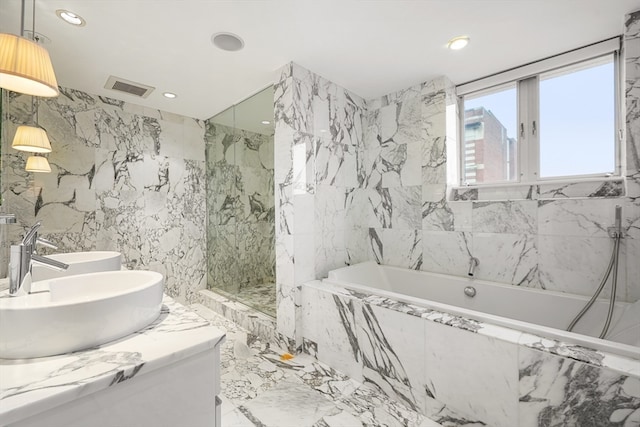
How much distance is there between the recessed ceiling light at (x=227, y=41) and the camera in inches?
73.8

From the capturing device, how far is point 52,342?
76 cm

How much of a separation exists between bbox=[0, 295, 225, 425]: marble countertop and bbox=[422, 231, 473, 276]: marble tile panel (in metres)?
2.11

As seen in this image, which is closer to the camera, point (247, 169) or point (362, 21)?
point (362, 21)

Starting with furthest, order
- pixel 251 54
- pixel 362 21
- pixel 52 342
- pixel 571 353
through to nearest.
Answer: pixel 251 54
pixel 362 21
pixel 571 353
pixel 52 342

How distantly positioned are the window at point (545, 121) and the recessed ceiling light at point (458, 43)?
623 millimetres

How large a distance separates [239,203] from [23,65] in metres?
2.51

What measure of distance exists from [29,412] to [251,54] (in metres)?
2.21

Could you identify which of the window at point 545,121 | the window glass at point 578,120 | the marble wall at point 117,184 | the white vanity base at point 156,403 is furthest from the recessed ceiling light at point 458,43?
the marble wall at point 117,184

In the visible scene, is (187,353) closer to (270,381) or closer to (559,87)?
(270,381)

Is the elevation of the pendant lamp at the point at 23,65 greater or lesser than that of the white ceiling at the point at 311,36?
lesser

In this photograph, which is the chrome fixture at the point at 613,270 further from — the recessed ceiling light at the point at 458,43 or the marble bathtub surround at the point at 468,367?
the recessed ceiling light at the point at 458,43

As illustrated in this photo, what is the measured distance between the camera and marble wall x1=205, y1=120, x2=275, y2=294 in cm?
319

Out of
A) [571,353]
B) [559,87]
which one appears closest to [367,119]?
[559,87]

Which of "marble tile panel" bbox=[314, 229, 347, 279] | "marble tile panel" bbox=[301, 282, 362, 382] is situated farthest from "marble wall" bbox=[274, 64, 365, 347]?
"marble tile panel" bbox=[301, 282, 362, 382]
